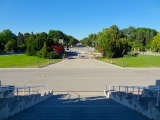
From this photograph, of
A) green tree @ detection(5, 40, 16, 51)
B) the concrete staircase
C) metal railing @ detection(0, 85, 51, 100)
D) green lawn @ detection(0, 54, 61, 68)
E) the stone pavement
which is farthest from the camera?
green tree @ detection(5, 40, 16, 51)

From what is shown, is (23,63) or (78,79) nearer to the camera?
(78,79)

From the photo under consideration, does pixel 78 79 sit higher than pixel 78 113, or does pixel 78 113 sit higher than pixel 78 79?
pixel 78 113

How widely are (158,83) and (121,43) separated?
1490 inches

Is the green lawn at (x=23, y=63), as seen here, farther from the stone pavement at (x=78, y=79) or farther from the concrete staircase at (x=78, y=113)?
the concrete staircase at (x=78, y=113)


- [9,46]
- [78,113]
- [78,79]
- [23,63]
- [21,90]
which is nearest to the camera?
[78,113]

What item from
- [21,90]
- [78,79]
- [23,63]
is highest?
[23,63]

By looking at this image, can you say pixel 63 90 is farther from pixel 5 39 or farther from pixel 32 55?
pixel 5 39

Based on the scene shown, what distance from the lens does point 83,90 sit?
46.6 feet

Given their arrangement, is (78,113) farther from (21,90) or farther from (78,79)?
(78,79)

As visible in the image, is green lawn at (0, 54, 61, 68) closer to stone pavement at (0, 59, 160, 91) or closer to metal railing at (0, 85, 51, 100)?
stone pavement at (0, 59, 160, 91)

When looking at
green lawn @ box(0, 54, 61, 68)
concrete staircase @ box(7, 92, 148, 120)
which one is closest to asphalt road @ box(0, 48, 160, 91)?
green lawn @ box(0, 54, 61, 68)

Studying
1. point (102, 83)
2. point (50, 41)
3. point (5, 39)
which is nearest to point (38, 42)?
point (50, 41)

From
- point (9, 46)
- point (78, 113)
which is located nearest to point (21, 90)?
point (78, 113)

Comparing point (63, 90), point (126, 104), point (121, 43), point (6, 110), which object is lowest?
point (63, 90)
